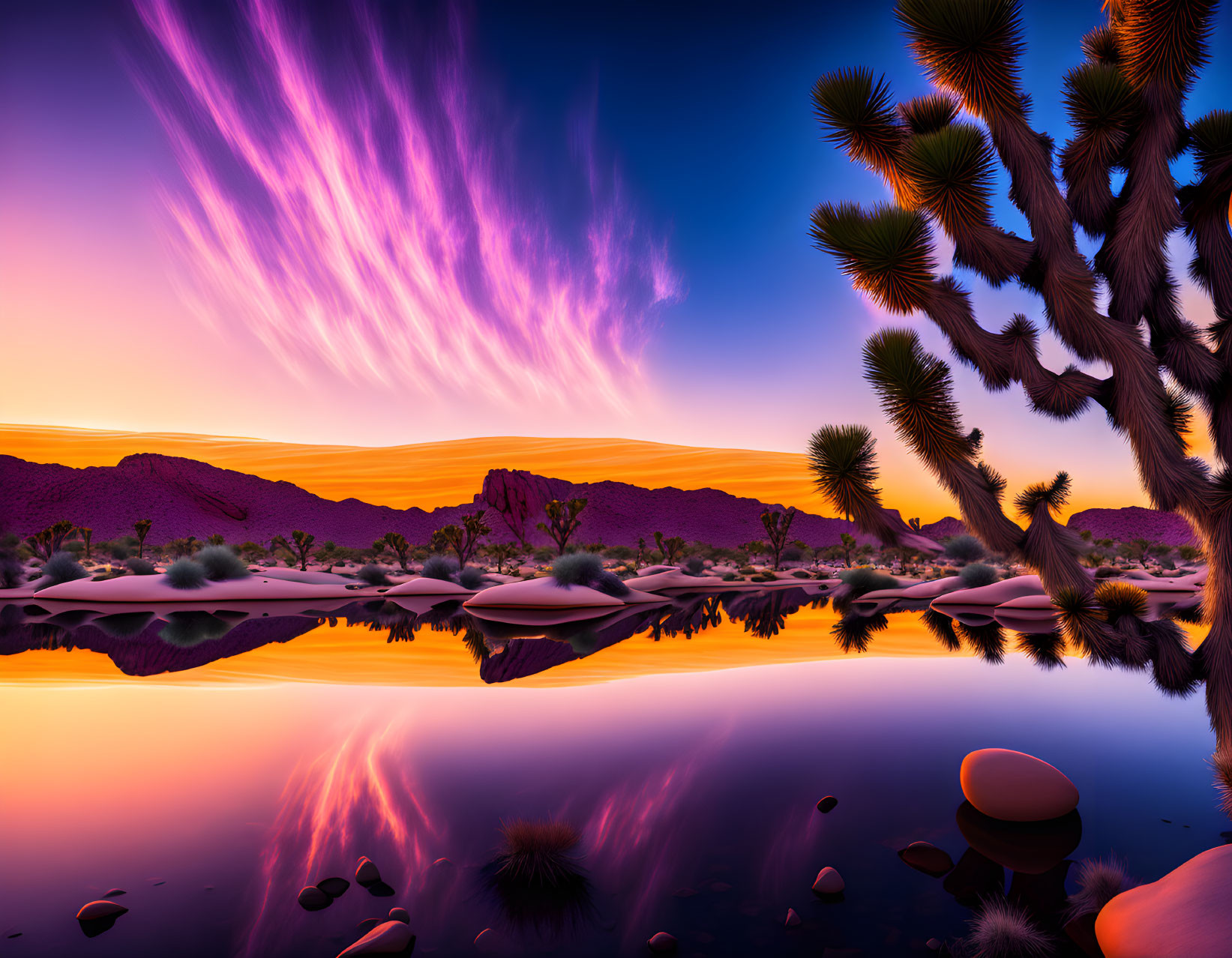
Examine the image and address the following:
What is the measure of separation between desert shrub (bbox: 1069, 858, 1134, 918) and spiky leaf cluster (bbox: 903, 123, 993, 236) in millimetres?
4662

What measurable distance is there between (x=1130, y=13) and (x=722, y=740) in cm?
703

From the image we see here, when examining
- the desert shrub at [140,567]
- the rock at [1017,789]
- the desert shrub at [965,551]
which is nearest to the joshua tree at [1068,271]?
the rock at [1017,789]

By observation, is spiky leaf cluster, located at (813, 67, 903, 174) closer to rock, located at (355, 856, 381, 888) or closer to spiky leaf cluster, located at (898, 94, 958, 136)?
spiky leaf cluster, located at (898, 94, 958, 136)

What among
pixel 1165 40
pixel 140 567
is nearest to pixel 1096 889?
pixel 1165 40

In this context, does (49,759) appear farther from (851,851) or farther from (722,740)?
(851,851)

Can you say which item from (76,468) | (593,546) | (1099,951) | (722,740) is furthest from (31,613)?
(76,468)

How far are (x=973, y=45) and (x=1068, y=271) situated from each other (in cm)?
216

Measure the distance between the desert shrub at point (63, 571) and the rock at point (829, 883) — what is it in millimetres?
32032

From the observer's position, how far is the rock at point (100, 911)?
9.40 ft

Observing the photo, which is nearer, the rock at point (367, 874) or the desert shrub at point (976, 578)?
the rock at point (367, 874)

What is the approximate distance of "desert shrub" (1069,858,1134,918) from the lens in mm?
2900

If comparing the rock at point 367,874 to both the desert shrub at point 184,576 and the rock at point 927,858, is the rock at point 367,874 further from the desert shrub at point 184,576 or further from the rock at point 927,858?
the desert shrub at point 184,576

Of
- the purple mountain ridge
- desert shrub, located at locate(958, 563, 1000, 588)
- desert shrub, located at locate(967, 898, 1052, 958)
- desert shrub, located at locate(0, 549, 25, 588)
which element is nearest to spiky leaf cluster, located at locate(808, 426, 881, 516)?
desert shrub, located at locate(967, 898, 1052, 958)

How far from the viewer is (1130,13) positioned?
456 cm
